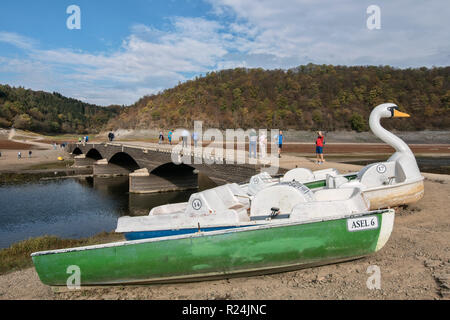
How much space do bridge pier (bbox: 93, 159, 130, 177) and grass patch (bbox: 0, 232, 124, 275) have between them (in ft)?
93.3

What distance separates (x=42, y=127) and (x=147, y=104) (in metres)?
45.8

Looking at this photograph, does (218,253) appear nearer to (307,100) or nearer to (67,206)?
(67,206)

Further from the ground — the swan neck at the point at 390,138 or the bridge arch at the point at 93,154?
the swan neck at the point at 390,138

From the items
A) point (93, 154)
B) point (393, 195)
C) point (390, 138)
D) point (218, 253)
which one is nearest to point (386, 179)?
point (393, 195)

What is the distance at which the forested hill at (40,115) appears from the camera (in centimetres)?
11794

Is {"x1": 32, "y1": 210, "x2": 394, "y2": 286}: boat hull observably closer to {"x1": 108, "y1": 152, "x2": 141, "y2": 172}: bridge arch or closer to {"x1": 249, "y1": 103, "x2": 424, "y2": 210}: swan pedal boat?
{"x1": 249, "y1": 103, "x2": 424, "y2": 210}: swan pedal boat

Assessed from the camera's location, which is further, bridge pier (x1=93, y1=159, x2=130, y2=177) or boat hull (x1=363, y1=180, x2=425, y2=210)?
bridge pier (x1=93, y1=159, x2=130, y2=177)

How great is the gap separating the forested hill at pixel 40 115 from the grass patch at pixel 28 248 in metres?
119

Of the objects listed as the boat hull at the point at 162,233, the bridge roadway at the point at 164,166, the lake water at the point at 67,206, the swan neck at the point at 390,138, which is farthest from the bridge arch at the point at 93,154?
the boat hull at the point at 162,233

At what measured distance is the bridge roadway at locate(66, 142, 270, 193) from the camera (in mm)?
17812

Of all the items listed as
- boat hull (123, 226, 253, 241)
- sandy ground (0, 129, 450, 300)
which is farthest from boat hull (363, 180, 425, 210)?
boat hull (123, 226, 253, 241)

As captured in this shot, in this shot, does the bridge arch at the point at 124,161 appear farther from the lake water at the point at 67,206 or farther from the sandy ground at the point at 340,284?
the sandy ground at the point at 340,284

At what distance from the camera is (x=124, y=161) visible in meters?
41.0
